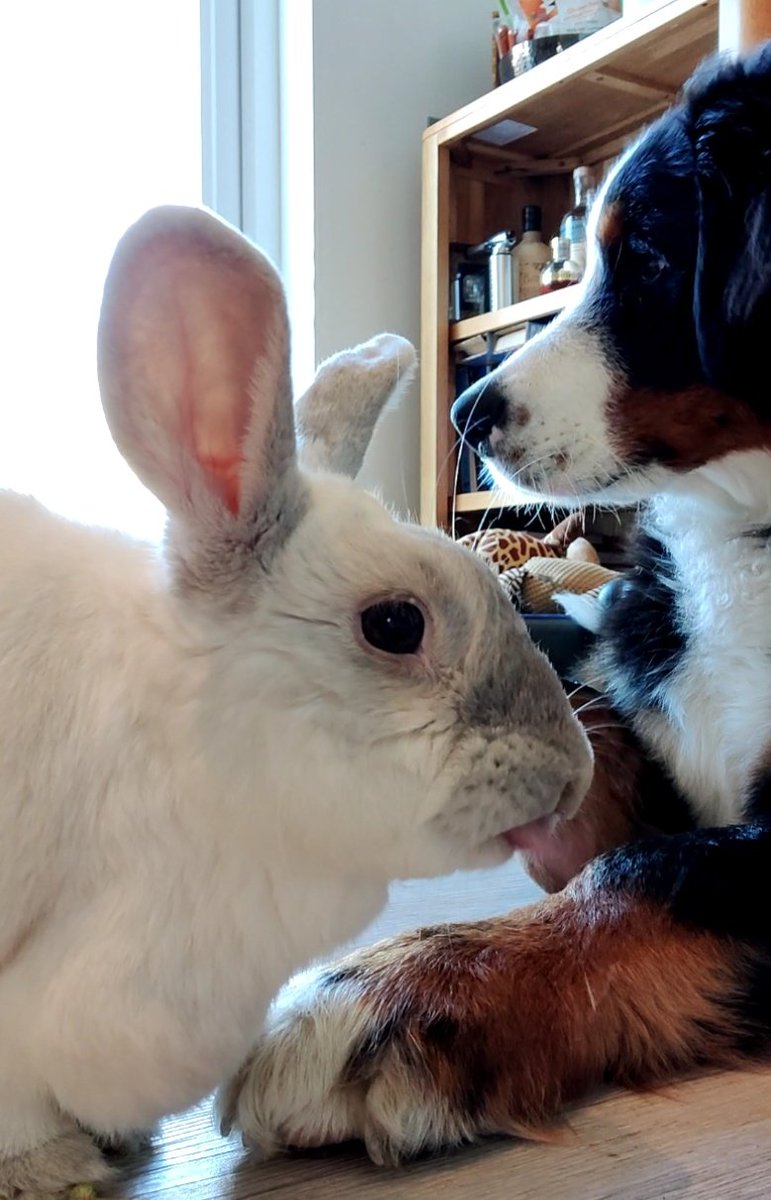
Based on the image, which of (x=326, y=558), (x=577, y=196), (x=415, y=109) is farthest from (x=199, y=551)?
(x=415, y=109)

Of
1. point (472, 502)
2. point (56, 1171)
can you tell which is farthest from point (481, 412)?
point (472, 502)

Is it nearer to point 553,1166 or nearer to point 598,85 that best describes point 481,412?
point 553,1166

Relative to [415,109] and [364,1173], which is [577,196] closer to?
[415,109]

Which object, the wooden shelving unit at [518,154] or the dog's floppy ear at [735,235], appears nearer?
the dog's floppy ear at [735,235]

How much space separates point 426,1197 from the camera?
0.62 meters

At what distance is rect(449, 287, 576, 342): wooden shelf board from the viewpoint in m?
2.73

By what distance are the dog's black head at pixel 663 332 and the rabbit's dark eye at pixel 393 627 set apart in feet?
2.40

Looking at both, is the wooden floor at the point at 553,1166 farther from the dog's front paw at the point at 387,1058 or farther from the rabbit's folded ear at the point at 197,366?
the rabbit's folded ear at the point at 197,366

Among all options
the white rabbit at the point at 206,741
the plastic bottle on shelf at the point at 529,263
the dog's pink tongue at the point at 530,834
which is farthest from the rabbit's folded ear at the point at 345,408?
the plastic bottle on shelf at the point at 529,263

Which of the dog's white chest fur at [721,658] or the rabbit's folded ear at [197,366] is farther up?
the rabbit's folded ear at [197,366]

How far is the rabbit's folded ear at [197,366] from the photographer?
1.82ft

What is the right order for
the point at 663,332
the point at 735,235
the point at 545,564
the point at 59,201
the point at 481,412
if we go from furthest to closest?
the point at 59,201 < the point at 545,564 < the point at 481,412 < the point at 663,332 < the point at 735,235

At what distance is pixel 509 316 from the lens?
112 inches

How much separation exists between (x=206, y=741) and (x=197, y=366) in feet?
0.65
